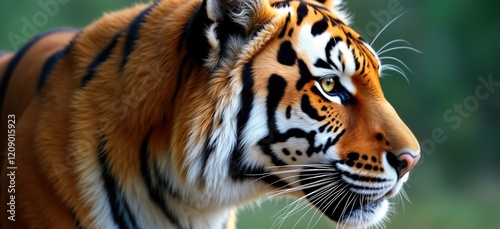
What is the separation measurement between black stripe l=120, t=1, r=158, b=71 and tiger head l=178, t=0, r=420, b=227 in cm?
26

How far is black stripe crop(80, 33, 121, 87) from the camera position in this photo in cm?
254

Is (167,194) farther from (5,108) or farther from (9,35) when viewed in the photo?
(9,35)

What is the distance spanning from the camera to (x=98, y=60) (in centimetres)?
257

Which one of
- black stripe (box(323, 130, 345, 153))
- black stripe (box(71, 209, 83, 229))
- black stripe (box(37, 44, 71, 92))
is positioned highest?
black stripe (box(323, 130, 345, 153))

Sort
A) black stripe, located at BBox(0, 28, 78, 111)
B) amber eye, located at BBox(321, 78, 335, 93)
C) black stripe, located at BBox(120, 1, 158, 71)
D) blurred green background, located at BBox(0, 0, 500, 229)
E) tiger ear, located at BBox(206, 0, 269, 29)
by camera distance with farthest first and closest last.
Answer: blurred green background, located at BBox(0, 0, 500, 229)
black stripe, located at BBox(0, 28, 78, 111)
black stripe, located at BBox(120, 1, 158, 71)
amber eye, located at BBox(321, 78, 335, 93)
tiger ear, located at BBox(206, 0, 269, 29)

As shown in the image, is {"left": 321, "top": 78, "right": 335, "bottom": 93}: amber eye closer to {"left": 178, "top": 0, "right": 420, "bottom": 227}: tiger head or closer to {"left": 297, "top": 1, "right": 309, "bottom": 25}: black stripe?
{"left": 178, "top": 0, "right": 420, "bottom": 227}: tiger head

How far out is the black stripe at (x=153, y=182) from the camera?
7.95ft

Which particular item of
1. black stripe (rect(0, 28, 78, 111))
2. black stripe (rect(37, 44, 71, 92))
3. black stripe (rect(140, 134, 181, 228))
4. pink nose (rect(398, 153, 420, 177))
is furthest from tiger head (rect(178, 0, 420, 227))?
black stripe (rect(0, 28, 78, 111))

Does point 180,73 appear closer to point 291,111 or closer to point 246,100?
point 246,100

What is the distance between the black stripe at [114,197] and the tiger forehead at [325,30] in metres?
0.67

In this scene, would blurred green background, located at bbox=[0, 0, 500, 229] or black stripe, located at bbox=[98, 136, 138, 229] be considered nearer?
black stripe, located at bbox=[98, 136, 138, 229]

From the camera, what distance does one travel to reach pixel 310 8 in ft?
8.23

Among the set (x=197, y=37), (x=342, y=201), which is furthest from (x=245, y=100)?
(x=342, y=201)

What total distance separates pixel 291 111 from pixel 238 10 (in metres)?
0.34
